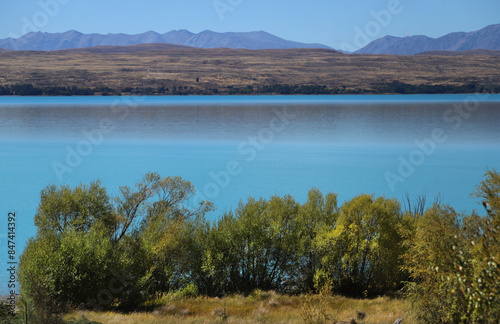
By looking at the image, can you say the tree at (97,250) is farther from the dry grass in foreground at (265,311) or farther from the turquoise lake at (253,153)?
the turquoise lake at (253,153)

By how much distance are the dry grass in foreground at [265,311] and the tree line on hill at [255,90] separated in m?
144

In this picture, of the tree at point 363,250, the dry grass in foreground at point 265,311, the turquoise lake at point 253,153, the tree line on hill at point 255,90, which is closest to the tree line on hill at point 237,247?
the tree at point 363,250

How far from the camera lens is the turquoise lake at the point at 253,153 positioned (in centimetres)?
5228

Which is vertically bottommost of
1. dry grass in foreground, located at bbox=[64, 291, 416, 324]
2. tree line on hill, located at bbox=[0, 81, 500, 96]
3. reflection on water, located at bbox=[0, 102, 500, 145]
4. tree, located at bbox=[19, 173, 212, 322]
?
dry grass in foreground, located at bbox=[64, 291, 416, 324]

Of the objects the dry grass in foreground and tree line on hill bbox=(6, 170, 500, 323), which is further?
tree line on hill bbox=(6, 170, 500, 323)

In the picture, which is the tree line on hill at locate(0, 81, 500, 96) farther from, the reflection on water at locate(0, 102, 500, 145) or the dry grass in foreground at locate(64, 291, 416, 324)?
the dry grass in foreground at locate(64, 291, 416, 324)

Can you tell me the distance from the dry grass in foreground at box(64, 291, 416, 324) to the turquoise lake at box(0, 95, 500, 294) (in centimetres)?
1332

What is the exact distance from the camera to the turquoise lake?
52.3 meters

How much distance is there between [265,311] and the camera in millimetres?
21281

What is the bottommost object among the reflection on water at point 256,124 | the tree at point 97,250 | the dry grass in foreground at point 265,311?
the dry grass in foreground at point 265,311

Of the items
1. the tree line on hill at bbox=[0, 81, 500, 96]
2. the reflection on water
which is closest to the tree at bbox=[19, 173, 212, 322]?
the reflection on water

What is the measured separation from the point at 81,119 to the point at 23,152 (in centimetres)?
3345

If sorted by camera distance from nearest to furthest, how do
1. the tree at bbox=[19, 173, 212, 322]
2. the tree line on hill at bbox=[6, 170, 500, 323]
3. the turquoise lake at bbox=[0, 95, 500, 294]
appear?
1. the tree at bbox=[19, 173, 212, 322]
2. the tree line on hill at bbox=[6, 170, 500, 323]
3. the turquoise lake at bbox=[0, 95, 500, 294]

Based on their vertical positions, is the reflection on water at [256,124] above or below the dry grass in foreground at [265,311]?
above
